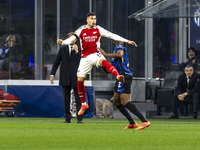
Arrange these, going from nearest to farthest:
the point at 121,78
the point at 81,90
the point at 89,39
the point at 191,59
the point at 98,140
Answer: the point at 98,140
the point at 121,78
the point at 89,39
the point at 81,90
the point at 191,59

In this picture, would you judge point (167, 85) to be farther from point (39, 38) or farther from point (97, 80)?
point (39, 38)

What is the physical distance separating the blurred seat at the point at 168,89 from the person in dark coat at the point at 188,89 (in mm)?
737

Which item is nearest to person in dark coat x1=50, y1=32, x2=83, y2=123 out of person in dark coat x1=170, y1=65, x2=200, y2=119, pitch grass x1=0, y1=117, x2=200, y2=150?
pitch grass x1=0, y1=117, x2=200, y2=150

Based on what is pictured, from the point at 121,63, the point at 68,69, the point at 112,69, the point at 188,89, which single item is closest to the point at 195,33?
the point at 188,89

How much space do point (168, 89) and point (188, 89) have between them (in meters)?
1.17

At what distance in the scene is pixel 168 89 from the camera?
2006 centimetres

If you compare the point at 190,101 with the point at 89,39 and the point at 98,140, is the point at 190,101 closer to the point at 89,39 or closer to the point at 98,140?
the point at 89,39

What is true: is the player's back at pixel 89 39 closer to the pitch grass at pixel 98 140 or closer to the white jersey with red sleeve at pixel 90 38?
the white jersey with red sleeve at pixel 90 38

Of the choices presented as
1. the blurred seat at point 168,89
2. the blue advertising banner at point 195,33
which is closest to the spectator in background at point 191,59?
the blurred seat at point 168,89

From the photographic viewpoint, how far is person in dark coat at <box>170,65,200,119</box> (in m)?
18.7

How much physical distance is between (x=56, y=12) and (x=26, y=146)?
13027mm

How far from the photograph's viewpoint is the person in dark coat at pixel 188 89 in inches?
735

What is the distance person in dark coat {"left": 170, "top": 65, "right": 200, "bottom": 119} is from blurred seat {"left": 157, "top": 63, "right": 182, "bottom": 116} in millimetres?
737

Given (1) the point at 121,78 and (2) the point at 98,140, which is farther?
(1) the point at 121,78
